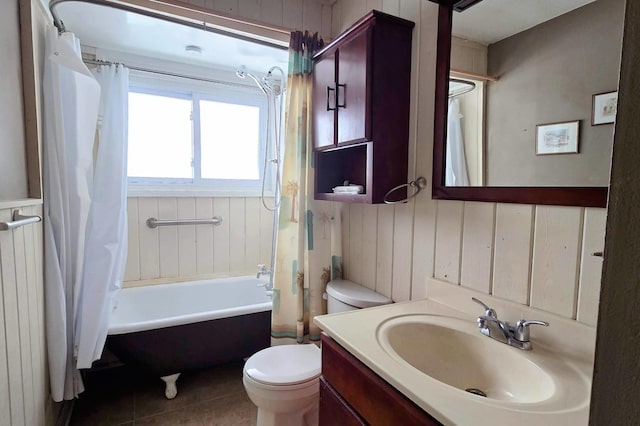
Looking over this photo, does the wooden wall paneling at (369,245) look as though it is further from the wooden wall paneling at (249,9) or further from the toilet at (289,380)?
the wooden wall paneling at (249,9)

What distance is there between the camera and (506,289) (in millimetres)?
1125

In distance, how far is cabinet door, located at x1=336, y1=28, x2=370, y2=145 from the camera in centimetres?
142

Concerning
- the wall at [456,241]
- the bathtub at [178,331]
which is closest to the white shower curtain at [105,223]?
the bathtub at [178,331]

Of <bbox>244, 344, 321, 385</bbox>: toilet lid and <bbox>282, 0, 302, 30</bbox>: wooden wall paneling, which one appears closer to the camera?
<bbox>244, 344, 321, 385</bbox>: toilet lid

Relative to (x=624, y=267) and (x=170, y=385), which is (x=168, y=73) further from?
(x=624, y=267)

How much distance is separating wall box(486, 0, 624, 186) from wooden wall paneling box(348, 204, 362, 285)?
860 mm

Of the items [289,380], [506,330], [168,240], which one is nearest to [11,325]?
[289,380]

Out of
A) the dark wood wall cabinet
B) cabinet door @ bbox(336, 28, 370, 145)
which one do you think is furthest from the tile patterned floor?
cabinet door @ bbox(336, 28, 370, 145)

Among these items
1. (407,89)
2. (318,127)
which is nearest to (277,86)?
(318,127)

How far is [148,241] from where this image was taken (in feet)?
8.20

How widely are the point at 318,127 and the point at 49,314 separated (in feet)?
5.21

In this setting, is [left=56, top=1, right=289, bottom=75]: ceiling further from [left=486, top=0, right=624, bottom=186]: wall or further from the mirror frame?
[left=486, top=0, right=624, bottom=186]: wall

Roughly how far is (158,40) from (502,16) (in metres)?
2.04

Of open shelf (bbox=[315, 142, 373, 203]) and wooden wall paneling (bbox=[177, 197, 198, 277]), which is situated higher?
open shelf (bbox=[315, 142, 373, 203])
